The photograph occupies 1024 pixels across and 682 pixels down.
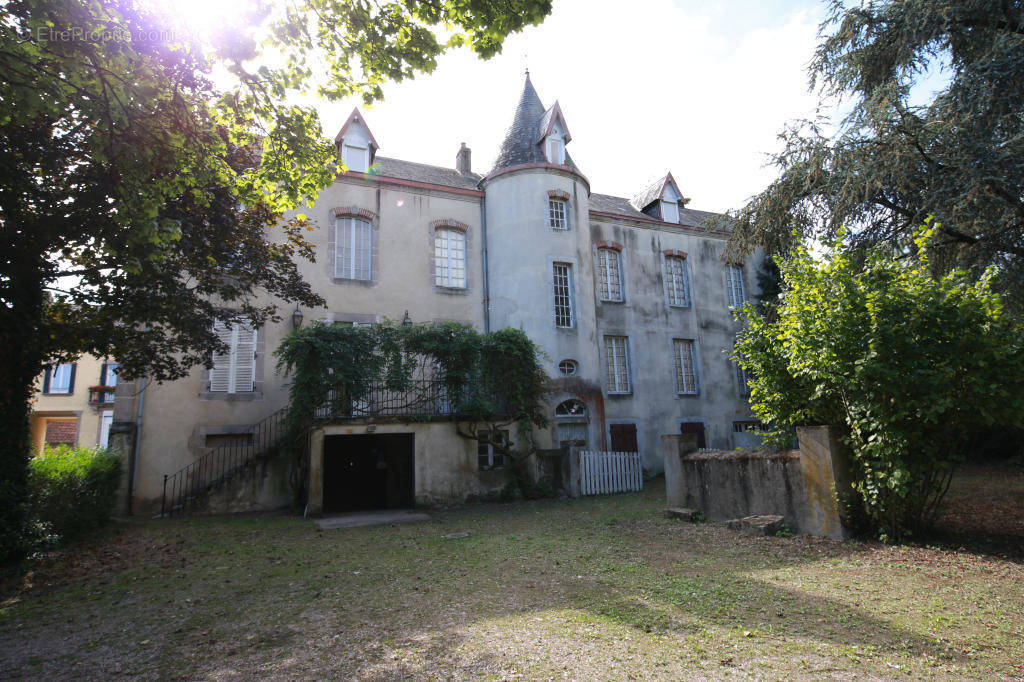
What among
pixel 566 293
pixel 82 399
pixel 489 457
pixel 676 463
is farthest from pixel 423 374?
pixel 82 399

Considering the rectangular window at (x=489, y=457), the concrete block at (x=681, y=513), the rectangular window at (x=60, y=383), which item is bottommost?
the concrete block at (x=681, y=513)

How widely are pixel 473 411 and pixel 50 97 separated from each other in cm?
993

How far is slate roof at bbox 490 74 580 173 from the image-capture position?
17.9m

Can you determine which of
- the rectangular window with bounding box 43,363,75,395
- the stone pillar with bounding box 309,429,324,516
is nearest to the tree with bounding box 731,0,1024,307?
the stone pillar with bounding box 309,429,324,516

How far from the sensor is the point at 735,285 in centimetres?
2203

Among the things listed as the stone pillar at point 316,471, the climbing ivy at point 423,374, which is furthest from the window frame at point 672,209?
the stone pillar at point 316,471

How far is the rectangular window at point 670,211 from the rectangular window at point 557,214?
17.7ft

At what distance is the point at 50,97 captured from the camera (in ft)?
16.4

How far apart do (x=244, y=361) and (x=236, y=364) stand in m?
0.20

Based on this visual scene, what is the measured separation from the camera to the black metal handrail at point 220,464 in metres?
12.7

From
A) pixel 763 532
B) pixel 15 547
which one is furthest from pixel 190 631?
pixel 763 532

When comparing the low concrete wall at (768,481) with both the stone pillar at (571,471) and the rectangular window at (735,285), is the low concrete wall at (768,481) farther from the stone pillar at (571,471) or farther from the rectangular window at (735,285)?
the rectangular window at (735,285)

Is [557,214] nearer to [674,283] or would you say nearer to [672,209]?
[674,283]

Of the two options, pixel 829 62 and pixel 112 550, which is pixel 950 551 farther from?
pixel 112 550
